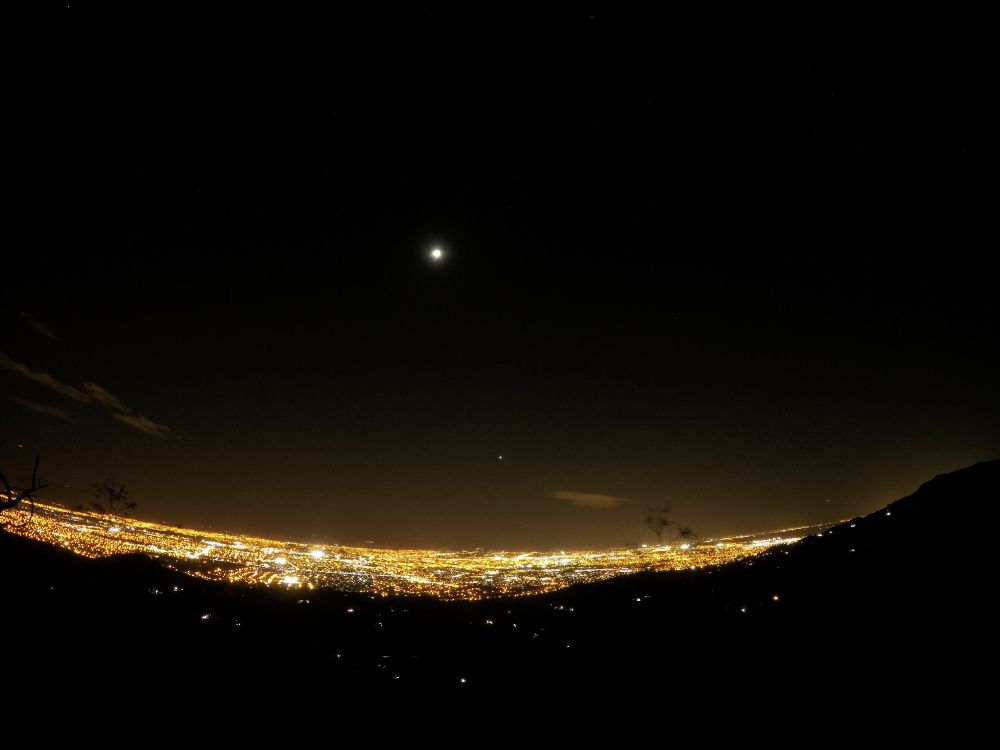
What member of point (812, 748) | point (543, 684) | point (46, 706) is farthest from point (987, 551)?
point (46, 706)

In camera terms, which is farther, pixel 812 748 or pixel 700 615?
pixel 700 615

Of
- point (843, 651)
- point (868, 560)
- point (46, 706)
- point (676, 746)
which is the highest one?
point (868, 560)

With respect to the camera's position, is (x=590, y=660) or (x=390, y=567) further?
(x=390, y=567)

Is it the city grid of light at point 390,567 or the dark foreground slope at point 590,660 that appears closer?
the dark foreground slope at point 590,660

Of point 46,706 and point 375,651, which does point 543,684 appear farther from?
point 46,706

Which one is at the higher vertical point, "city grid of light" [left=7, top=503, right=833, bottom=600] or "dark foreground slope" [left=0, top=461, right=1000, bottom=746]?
"dark foreground slope" [left=0, top=461, right=1000, bottom=746]

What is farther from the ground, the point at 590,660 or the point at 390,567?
the point at 590,660

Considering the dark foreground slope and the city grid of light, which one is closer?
the dark foreground slope

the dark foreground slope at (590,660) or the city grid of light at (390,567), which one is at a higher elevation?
the dark foreground slope at (590,660)
